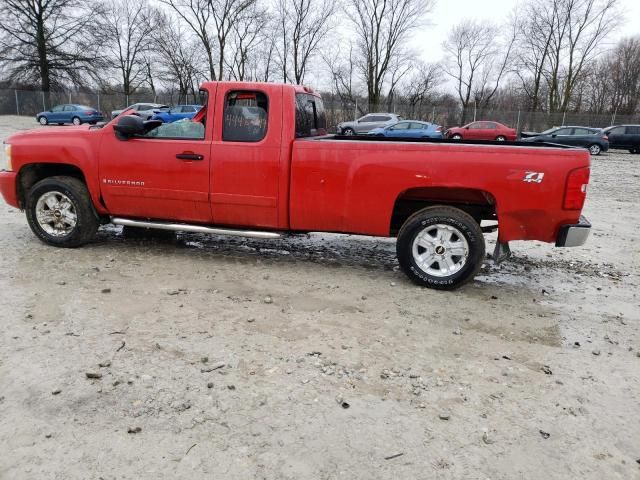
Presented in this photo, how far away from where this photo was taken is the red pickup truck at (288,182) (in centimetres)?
450

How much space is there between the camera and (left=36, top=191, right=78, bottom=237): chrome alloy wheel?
5.72 m

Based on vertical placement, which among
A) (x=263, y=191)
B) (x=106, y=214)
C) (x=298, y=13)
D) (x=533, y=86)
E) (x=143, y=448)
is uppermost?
(x=298, y=13)

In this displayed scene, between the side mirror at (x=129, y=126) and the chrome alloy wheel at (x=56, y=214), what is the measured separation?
110 centimetres

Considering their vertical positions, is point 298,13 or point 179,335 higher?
point 298,13

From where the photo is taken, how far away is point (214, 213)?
5.29m

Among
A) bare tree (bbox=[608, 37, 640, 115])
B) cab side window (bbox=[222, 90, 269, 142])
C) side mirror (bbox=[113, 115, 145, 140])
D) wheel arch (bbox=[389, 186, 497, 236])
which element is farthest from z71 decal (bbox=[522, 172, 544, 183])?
bare tree (bbox=[608, 37, 640, 115])

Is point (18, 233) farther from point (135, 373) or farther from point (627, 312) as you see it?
point (627, 312)

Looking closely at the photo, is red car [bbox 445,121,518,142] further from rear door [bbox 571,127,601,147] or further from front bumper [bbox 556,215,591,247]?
front bumper [bbox 556,215,591,247]

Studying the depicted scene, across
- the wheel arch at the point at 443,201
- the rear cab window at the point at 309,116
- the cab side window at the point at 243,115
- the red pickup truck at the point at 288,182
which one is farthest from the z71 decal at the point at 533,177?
the cab side window at the point at 243,115

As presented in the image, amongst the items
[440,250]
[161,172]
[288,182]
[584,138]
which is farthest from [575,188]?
[584,138]

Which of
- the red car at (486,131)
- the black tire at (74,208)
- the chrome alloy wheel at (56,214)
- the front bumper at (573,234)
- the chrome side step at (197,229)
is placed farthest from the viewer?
the red car at (486,131)

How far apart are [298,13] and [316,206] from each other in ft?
150

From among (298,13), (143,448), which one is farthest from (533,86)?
(143,448)

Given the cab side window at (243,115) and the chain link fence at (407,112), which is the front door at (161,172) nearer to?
the cab side window at (243,115)
